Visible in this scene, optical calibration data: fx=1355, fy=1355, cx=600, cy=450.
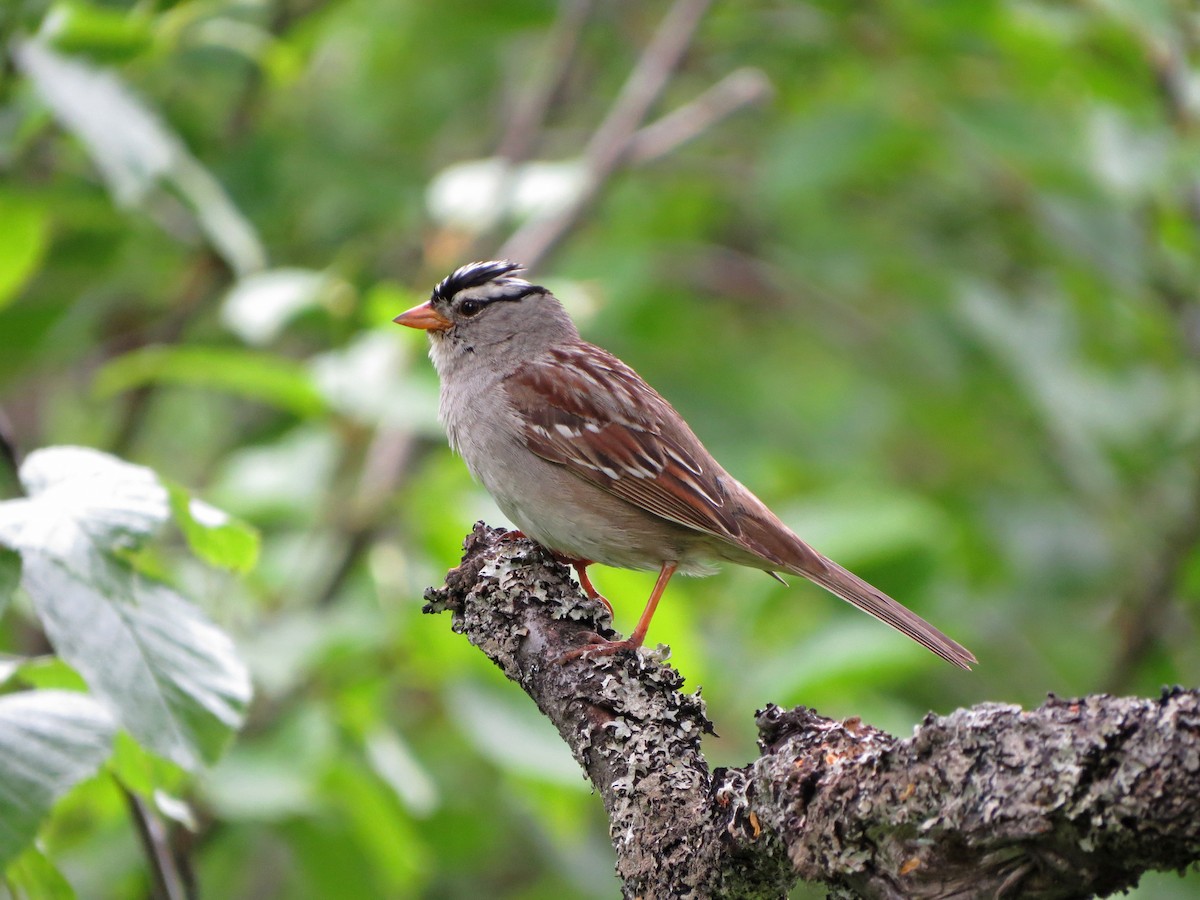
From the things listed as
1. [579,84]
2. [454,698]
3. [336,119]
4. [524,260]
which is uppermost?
[579,84]

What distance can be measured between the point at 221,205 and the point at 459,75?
3.41 metres

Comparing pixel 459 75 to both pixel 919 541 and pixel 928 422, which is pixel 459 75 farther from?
pixel 919 541

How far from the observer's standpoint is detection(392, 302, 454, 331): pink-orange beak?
15.1 feet

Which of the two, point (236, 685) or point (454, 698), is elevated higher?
point (454, 698)

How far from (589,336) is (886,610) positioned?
8.81 ft

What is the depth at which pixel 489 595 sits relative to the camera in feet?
9.20

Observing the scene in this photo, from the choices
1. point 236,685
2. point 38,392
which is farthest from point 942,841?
point 38,392

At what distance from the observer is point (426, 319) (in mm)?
4637

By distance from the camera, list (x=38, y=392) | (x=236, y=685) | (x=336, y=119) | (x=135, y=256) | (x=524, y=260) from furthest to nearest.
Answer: (x=38, y=392) → (x=336, y=119) → (x=135, y=256) → (x=524, y=260) → (x=236, y=685)

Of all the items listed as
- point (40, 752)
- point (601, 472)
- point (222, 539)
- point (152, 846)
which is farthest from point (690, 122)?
point (40, 752)

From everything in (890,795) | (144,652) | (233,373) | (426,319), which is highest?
(426,319)

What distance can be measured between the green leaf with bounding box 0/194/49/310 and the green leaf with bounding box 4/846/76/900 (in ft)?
7.23

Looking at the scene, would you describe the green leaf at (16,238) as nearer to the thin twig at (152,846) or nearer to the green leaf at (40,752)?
the thin twig at (152,846)

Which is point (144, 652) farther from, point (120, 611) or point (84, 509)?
point (84, 509)
